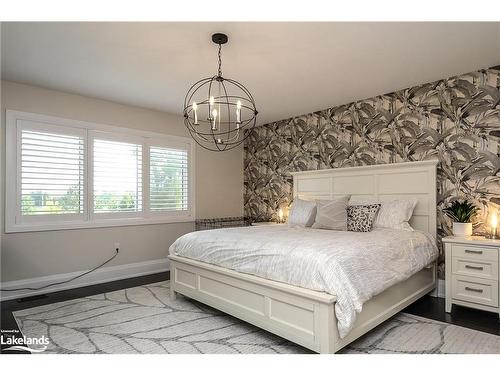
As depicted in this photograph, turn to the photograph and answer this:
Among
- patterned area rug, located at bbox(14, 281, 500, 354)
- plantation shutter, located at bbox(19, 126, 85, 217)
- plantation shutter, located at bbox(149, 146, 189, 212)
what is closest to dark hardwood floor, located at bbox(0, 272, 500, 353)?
patterned area rug, located at bbox(14, 281, 500, 354)

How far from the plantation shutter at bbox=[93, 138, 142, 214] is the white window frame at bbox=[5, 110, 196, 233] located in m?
0.06

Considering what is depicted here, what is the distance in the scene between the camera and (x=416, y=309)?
3.20 metres

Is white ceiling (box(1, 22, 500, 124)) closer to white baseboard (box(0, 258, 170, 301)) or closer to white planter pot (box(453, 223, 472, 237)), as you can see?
white planter pot (box(453, 223, 472, 237))

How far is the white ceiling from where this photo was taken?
2.54 meters

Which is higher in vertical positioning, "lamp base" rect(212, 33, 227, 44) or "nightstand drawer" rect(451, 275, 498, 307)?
"lamp base" rect(212, 33, 227, 44)

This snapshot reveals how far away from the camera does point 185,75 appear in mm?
3512

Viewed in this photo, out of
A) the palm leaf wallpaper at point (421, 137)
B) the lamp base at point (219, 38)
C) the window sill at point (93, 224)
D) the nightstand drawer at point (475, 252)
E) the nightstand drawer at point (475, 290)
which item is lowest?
the nightstand drawer at point (475, 290)

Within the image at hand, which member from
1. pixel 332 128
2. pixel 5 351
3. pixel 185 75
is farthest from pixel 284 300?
pixel 332 128

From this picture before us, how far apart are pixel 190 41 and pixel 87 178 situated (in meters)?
2.54

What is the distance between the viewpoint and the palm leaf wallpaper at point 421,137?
3.35 metres

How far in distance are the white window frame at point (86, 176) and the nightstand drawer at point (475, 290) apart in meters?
3.82

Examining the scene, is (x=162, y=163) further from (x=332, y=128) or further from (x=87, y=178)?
(x=332, y=128)

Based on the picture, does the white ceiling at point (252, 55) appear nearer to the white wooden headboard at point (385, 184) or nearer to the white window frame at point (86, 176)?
the white window frame at point (86, 176)

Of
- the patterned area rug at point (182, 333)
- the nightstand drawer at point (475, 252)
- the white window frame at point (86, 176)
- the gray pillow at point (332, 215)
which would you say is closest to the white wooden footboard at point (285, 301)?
the patterned area rug at point (182, 333)
